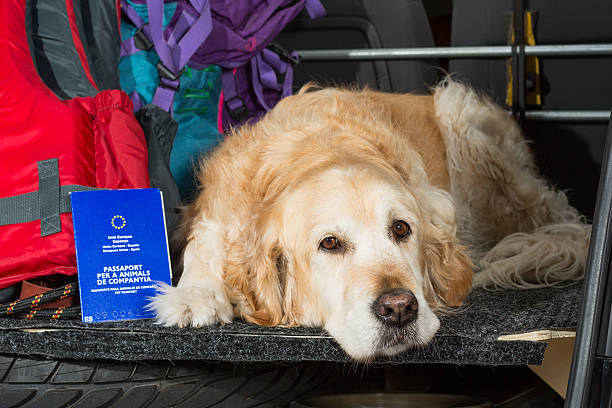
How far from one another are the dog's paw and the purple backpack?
0.79 metres

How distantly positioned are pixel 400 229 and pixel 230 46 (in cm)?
112

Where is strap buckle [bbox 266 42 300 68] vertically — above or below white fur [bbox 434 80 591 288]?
above

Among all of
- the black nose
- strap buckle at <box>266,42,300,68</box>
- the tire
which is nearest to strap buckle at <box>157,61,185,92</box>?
strap buckle at <box>266,42,300,68</box>

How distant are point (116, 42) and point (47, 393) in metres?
1.22

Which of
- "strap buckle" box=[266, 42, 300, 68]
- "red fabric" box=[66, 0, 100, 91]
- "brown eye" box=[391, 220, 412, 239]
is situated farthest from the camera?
"strap buckle" box=[266, 42, 300, 68]

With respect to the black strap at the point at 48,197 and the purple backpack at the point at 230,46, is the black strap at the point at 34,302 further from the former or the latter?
the purple backpack at the point at 230,46

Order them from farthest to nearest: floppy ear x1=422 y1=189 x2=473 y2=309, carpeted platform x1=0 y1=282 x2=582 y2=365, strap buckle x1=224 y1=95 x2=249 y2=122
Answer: strap buckle x1=224 y1=95 x2=249 y2=122
floppy ear x1=422 y1=189 x2=473 y2=309
carpeted platform x1=0 y1=282 x2=582 y2=365

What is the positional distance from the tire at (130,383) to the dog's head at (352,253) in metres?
0.20

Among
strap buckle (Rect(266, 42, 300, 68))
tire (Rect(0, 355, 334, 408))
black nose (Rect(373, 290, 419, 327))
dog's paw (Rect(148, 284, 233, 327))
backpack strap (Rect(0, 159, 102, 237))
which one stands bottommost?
tire (Rect(0, 355, 334, 408))

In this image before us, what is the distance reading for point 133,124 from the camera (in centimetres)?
193

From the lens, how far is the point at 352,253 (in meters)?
1.64

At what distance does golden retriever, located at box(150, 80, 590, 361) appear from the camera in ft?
5.12

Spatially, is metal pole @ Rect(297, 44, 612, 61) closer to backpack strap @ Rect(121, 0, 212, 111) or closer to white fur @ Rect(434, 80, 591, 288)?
white fur @ Rect(434, 80, 591, 288)

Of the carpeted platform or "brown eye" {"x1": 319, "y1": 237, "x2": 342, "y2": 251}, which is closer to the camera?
the carpeted platform
